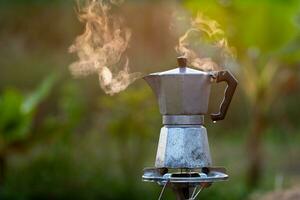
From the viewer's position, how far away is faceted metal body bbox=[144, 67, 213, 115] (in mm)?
3400

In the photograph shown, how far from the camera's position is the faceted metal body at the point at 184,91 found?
134 inches

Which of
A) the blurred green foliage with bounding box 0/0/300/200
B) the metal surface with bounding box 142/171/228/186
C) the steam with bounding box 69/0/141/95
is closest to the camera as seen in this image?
the metal surface with bounding box 142/171/228/186

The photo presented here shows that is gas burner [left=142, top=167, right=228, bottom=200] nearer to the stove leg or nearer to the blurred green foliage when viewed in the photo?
the stove leg

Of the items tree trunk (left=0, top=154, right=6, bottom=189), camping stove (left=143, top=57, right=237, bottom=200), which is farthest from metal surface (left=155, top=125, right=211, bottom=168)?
tree trunk (left=0, top=154, right=6, bottom=189)

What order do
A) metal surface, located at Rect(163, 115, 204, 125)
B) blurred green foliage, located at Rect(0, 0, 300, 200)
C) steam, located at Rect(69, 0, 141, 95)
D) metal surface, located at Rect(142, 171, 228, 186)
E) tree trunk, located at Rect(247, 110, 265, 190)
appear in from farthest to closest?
tree trunk, located at Rect(247, 110, 265, 190)
blurred green foliage, located at Rect(0, 0, 300, 200)
steam, located at Rect(69, 0, 141, 95)
metal surface, located at Rect(163, 115, 204, 125)
metal surface, located at Rect(142, 171, 228, 186)

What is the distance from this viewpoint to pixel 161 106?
11.4 feet

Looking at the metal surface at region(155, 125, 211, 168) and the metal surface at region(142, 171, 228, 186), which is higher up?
the metal surface at region(155, 125, 211, 168)

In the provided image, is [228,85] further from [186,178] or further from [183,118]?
[186,178]

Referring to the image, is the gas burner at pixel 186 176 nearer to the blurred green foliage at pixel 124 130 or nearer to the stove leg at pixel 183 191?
the stove leg at pixel 183 191

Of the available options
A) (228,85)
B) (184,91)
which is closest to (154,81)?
(184,91)

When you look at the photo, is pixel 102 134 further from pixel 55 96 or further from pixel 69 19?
pixel 69 19

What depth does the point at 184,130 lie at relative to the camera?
3402 millimetres

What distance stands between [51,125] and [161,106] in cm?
507

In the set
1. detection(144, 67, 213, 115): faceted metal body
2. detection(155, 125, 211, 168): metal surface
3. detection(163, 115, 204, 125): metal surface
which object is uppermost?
detection(144, 67, 213, 115): faceted metal body
